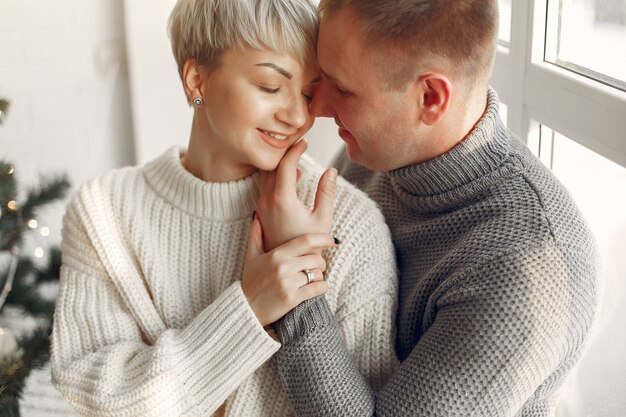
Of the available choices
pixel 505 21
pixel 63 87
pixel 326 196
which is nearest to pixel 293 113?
pixel 326 196

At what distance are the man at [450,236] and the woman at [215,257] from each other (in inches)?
2.5

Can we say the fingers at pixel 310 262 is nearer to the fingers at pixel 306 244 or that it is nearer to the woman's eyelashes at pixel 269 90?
the fingers at pixel 306 244

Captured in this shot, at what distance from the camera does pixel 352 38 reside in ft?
4.31

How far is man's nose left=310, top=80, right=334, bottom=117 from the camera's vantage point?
140 cm

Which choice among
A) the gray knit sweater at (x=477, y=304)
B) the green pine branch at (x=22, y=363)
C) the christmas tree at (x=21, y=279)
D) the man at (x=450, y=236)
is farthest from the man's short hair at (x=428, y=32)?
the green pine branch at (x=22, y=363)

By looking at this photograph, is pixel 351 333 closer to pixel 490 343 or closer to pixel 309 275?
pixel 309 275

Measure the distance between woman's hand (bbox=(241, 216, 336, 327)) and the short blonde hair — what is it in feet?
1.13

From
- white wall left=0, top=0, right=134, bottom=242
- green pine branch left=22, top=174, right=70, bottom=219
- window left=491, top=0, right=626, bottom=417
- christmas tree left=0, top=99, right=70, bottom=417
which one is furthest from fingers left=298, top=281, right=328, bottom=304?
white wall left=0, top=0, right=134, bottom=242

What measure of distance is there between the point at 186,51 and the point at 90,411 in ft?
2.32

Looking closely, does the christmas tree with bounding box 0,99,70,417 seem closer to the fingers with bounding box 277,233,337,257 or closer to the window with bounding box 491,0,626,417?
the fingers with bounding box 277,233,337,257

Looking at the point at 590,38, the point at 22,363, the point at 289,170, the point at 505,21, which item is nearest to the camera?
the point at 289,170

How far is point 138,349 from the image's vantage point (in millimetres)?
1418

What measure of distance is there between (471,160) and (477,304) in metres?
0.27

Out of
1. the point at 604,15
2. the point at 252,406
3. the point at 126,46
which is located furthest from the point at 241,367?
the point at 126,46
